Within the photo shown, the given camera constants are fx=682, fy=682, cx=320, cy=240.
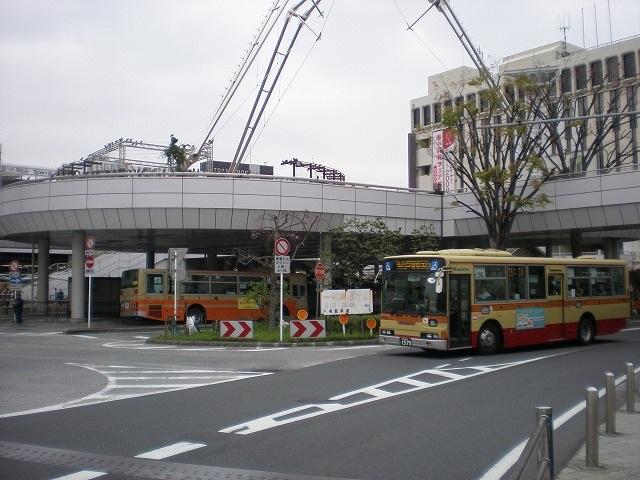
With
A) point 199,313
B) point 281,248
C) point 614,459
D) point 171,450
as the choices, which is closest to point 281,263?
point 281,248

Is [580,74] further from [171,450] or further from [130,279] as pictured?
[171,450]

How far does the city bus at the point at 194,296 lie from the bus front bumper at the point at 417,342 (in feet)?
44.4

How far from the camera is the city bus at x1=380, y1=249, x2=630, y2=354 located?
723 inches

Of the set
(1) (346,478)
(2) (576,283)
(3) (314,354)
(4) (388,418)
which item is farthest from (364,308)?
(1) (346,478)

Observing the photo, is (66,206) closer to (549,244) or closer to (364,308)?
(364,308)

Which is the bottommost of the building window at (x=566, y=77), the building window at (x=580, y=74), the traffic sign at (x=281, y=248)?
the traffic sign at (x=281, y=248)

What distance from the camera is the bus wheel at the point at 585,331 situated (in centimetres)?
2223

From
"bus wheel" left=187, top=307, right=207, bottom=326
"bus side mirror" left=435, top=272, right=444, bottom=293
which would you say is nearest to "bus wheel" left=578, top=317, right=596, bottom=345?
"bus side mirror" left=435, top=272, right=444, bottom=293

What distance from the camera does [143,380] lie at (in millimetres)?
14977

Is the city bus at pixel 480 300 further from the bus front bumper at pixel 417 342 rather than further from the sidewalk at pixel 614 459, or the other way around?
the sidewalk at pixel 614 459

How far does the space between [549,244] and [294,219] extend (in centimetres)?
2025

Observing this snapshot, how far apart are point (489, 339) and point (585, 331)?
5.12m

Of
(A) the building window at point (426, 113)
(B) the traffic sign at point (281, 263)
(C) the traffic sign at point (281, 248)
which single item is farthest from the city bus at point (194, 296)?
(A) the building window at point (426, 113)

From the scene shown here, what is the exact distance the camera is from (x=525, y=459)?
5188 millimetres
